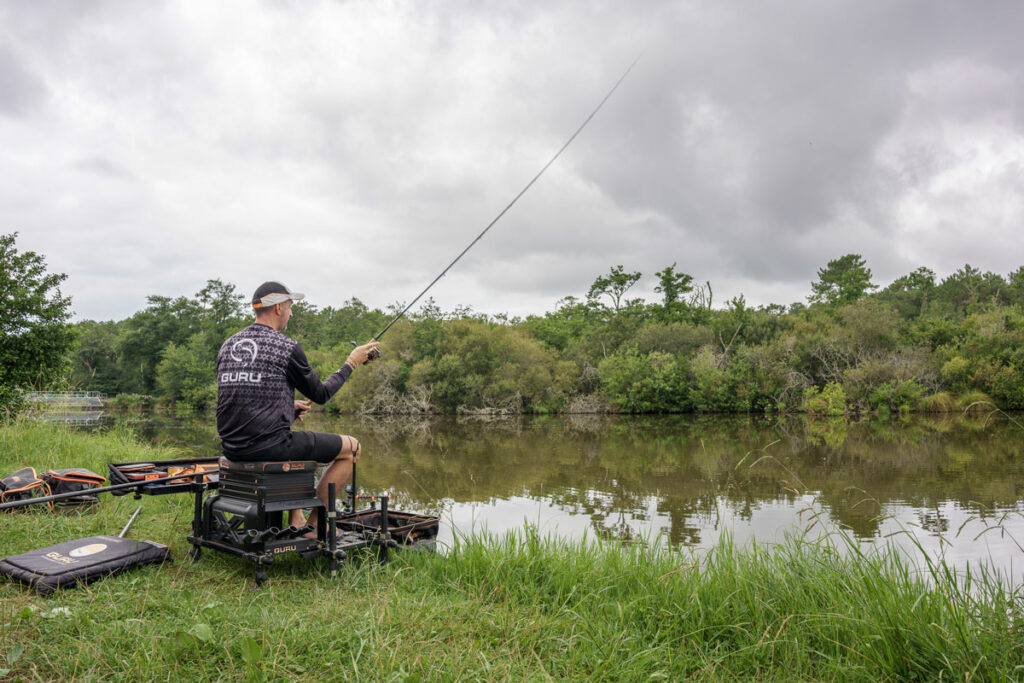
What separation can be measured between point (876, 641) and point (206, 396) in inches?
2074

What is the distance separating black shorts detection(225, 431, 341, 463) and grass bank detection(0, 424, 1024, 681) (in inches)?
28.1

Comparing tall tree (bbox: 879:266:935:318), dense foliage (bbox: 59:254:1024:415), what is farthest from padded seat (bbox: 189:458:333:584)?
tall tree (bbox: 879:266:935:318)

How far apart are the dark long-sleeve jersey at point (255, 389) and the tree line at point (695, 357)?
36.5 feet

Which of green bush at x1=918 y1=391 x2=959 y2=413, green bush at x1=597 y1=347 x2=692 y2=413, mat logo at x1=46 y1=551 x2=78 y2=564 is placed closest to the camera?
mat logo at x1=46 y1=551 x2=78 y2=564

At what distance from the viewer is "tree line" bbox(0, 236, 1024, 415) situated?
95.4 feet

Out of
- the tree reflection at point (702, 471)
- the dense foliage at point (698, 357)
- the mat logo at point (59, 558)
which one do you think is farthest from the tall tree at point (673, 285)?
the mat logo at point (59, 558)

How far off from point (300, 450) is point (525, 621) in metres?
1.81

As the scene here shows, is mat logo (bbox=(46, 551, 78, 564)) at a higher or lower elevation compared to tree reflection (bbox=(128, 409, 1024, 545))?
higher

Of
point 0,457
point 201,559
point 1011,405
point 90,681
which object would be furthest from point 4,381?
point 1011,405

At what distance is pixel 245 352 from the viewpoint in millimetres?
3926

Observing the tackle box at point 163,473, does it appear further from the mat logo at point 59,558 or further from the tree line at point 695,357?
the tree line at point 695,357

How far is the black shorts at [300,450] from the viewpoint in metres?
3.90

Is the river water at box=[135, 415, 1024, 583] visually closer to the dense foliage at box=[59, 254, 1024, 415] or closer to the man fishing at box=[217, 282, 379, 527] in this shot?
the man fishing at box=[217, 282, 379, 527]

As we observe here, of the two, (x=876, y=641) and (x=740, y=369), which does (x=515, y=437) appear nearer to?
(x=740, y=369)
